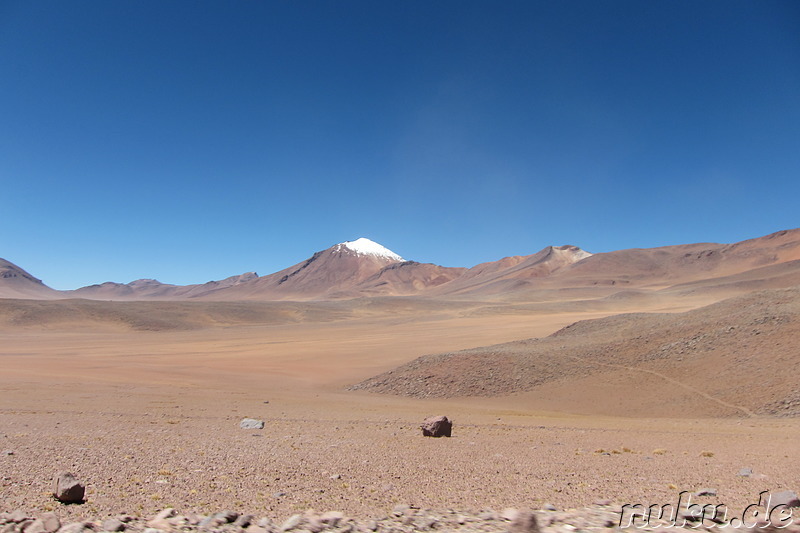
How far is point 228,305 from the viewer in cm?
12088

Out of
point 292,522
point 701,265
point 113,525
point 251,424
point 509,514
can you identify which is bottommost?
point 251,424

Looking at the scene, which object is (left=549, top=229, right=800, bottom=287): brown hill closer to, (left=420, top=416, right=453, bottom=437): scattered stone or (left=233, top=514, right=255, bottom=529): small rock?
(left=420, top=416, right=453, bottom=437): scattered stone

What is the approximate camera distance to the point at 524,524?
5.82 meters

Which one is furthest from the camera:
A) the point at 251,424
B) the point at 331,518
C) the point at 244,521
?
the point at 251,424

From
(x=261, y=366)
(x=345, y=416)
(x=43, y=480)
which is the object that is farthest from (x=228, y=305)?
(x=43, y=480)

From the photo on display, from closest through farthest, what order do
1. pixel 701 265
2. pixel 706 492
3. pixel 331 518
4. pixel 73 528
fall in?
pixel 73 528
pixel 331 518
pixel 706 492
pixel 701 265

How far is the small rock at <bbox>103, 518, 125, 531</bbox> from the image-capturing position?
16.4 feet

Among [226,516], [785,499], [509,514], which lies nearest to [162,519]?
[226,516]

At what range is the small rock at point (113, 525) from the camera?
4989mm

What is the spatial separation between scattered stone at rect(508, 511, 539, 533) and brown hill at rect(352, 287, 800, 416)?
14.6 m

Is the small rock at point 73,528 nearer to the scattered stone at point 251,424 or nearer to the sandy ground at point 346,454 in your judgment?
the sandy ground at point 346,454

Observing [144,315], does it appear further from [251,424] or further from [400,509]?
[400,509]

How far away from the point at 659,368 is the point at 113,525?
72.9ft

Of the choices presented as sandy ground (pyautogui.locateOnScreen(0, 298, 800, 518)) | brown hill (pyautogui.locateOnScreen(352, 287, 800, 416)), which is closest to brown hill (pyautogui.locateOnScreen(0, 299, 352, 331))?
brown hill (pyautogui.locateOnScreen(352, 287, 800, 416))
